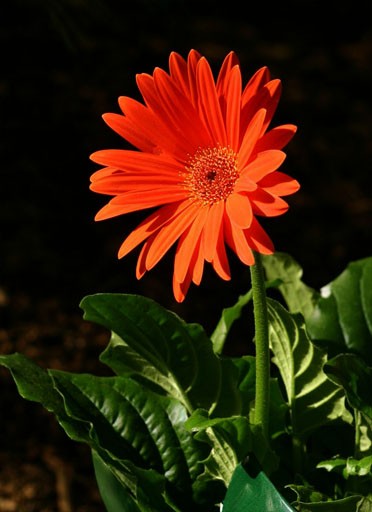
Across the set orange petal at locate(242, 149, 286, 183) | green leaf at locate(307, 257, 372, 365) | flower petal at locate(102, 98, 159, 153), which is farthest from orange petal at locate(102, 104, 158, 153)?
green leaf at locate(307, 257, 372, 365)

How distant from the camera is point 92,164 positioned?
7.22ft

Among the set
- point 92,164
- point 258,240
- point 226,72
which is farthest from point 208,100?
point 92,164

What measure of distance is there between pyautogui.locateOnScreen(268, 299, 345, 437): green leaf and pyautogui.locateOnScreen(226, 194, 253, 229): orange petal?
0.22m

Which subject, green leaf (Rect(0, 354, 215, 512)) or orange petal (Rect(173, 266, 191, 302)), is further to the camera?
green leaf (Rect(0, 354, 215, 512))

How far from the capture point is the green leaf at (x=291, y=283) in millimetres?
1037

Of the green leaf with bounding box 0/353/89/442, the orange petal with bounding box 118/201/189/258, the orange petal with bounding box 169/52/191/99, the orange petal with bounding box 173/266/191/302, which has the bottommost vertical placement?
the green leaf with bounding box 0/353/89/442

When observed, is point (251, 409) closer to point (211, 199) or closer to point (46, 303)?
point (211, 199)

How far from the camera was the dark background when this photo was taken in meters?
1.84

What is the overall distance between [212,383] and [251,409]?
0.05m

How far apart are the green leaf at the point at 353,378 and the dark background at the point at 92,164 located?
98cm

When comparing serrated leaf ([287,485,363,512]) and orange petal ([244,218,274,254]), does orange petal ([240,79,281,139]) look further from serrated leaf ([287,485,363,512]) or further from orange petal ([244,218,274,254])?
serrated leaf ([287,485,363,512])

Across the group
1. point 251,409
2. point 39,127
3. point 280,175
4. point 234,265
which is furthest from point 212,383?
point 39,127

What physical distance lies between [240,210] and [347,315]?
36cm

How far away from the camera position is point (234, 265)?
79.7 inches
